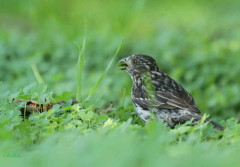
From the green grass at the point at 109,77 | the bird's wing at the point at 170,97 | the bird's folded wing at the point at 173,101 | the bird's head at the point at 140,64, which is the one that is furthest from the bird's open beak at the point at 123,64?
the bird's folded wing at the point at 173,101

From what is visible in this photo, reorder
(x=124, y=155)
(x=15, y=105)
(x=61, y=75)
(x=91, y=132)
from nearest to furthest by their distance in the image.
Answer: (x=124, y=155)
(x=91, y=132)
(x=15, y=105)
(x=61, y=75)

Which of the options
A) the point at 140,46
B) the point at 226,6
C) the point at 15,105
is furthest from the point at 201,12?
the point at 15,105

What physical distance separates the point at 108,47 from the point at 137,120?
5121mm

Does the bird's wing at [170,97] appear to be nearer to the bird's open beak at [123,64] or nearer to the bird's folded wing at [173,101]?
the bird's folded wing at [173,101]

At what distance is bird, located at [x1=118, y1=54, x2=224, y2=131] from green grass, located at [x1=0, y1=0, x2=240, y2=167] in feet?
0.73

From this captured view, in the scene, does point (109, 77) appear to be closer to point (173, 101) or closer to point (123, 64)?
point (123, 64)

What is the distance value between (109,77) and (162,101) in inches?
163

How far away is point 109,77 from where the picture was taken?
11914mm

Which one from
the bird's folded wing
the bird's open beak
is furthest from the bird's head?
the bird's folded wing

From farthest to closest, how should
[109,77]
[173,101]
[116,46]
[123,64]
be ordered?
[116,46] < [109,77] < [123,64] < [173,101]

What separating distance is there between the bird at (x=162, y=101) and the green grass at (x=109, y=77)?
222 mm

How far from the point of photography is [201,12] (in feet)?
53.8

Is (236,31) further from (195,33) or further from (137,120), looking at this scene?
(137,120)

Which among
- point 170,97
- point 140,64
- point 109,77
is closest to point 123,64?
point 140,64
